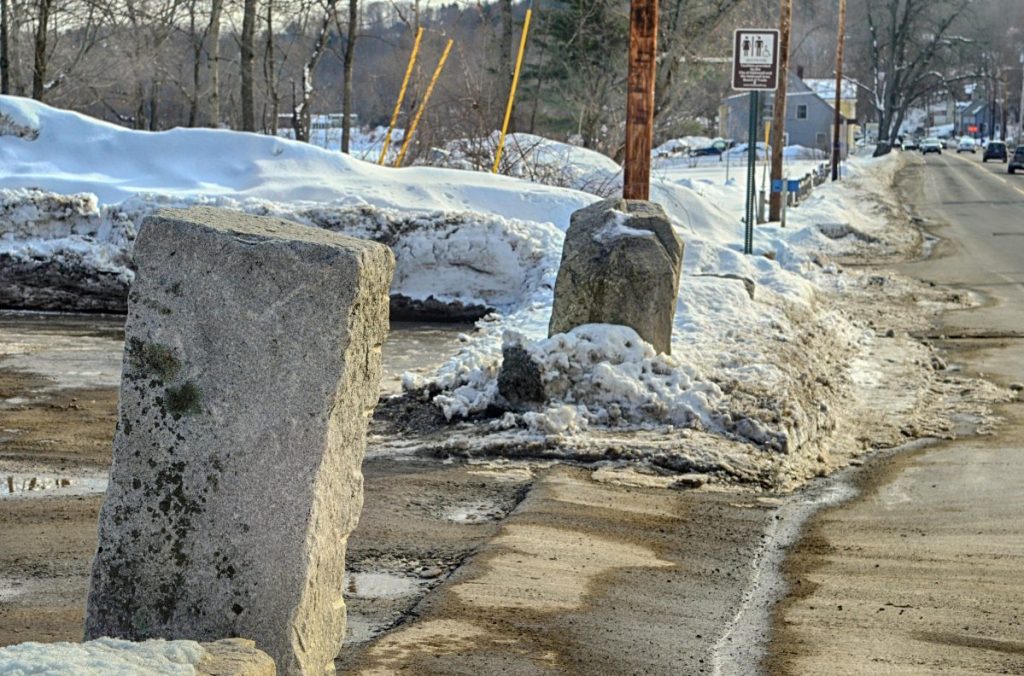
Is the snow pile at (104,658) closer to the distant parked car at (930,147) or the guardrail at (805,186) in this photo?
the guardrail at (805,186)

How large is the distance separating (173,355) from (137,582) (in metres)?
0.64

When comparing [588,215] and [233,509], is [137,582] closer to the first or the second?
[233,509]

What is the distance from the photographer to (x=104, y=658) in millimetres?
3289

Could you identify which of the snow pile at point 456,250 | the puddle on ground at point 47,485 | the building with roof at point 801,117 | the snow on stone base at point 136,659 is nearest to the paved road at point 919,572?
the snow on stone base at point 136,659

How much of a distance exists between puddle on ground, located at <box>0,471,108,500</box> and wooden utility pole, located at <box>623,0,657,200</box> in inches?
273

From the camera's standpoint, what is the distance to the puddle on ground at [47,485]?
7234mm

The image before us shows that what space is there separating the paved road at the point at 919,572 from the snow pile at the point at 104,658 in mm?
2435

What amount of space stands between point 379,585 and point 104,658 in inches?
100

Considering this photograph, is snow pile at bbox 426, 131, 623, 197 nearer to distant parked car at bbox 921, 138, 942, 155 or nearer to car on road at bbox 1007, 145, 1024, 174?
car on road at bbox 1007, 145, 1024, 174

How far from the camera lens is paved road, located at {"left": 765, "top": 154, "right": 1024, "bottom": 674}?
→ 5234 mm

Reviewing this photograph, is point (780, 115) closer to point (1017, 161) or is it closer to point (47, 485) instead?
Answer: point (47, 485)

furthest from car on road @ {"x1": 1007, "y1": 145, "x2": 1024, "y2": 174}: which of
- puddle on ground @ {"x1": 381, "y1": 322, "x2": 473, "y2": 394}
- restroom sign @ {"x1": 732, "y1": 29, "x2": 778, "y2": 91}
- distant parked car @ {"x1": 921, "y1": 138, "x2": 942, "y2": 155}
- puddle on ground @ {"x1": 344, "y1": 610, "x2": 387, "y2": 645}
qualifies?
puddle on ground @ {"x1": 344, "y1": 610, "x2": 387, "y2": 645}

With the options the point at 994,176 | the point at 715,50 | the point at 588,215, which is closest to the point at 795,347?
the point at 588,215

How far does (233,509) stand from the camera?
3826 mm
